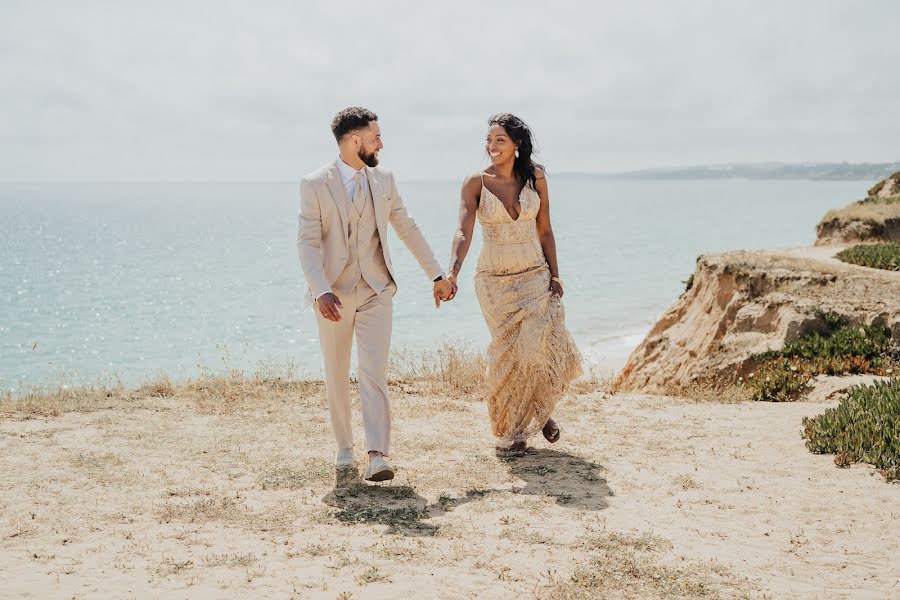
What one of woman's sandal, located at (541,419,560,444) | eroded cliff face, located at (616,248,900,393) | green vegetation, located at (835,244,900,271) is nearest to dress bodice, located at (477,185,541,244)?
woman's sandal, located at (541,419,560,444)

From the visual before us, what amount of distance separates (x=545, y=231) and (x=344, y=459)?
106 inches

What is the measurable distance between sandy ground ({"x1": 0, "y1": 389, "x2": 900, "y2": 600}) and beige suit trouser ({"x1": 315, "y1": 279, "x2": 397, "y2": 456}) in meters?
0.51

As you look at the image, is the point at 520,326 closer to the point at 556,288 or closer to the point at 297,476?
the point at 556,288

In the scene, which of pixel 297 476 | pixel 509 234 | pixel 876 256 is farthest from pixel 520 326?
pixel 876 256

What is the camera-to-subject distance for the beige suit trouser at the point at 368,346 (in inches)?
248

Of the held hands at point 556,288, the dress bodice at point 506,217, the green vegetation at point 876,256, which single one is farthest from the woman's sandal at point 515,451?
the green vegetation at point 876,256

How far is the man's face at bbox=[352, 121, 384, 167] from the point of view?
6.28 m

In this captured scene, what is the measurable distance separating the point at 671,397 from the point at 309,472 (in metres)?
5.09

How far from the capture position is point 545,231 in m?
7.51

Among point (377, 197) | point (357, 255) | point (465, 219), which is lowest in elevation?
point (357, 255)

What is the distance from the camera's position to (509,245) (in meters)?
7.31

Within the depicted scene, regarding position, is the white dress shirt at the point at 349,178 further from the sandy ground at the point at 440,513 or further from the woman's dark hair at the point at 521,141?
the sandy ground at the point at 440,513

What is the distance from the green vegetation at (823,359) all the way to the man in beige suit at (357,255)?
5403 millimetres

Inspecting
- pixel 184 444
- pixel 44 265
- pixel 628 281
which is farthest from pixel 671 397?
pixel 44 265
